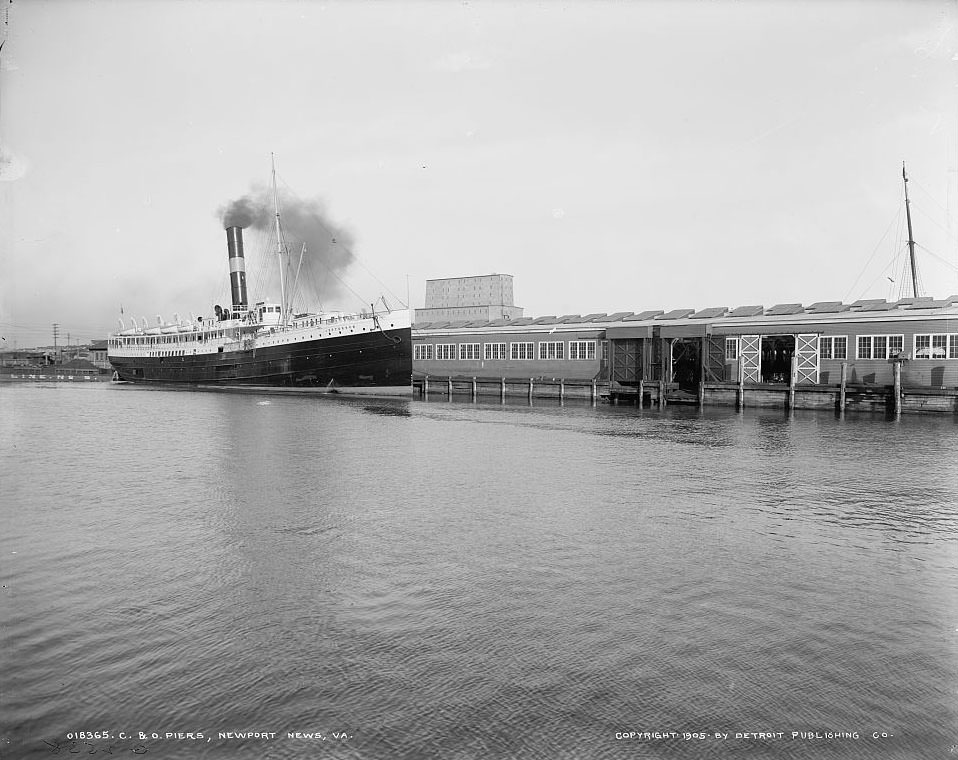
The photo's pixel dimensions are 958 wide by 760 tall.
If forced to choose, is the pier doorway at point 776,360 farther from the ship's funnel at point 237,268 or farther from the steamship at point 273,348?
the ship's funnel at point 237,268

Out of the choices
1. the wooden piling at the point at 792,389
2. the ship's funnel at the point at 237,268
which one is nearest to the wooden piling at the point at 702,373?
the wooden piling at the point at 792,389

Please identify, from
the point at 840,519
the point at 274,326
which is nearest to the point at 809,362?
the point at 840,519

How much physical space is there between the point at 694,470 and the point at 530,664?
13929 mm

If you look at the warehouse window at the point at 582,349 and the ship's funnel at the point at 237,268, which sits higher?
the ship's funnel at the point at 237,268

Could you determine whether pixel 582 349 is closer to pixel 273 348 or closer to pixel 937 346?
pixel 937 346

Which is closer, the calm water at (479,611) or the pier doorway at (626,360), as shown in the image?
the calm water at (479,611)

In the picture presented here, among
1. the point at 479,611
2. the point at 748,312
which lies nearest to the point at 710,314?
the point at 748,312

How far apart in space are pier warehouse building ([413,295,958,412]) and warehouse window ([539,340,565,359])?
0.08 metres

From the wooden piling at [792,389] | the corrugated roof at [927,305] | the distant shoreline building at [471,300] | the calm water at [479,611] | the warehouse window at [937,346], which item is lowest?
the calm water at [479,611]

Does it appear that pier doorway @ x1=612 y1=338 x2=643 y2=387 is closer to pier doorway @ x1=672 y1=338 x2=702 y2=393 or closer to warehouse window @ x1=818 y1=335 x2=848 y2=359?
pier doorway @ x1=672 y1=338 x2=702 y2=393

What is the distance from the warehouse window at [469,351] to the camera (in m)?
59.1

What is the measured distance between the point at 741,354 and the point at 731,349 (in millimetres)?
1129

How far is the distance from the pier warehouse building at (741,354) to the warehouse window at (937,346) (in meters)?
0.05

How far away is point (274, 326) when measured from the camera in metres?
64.2
